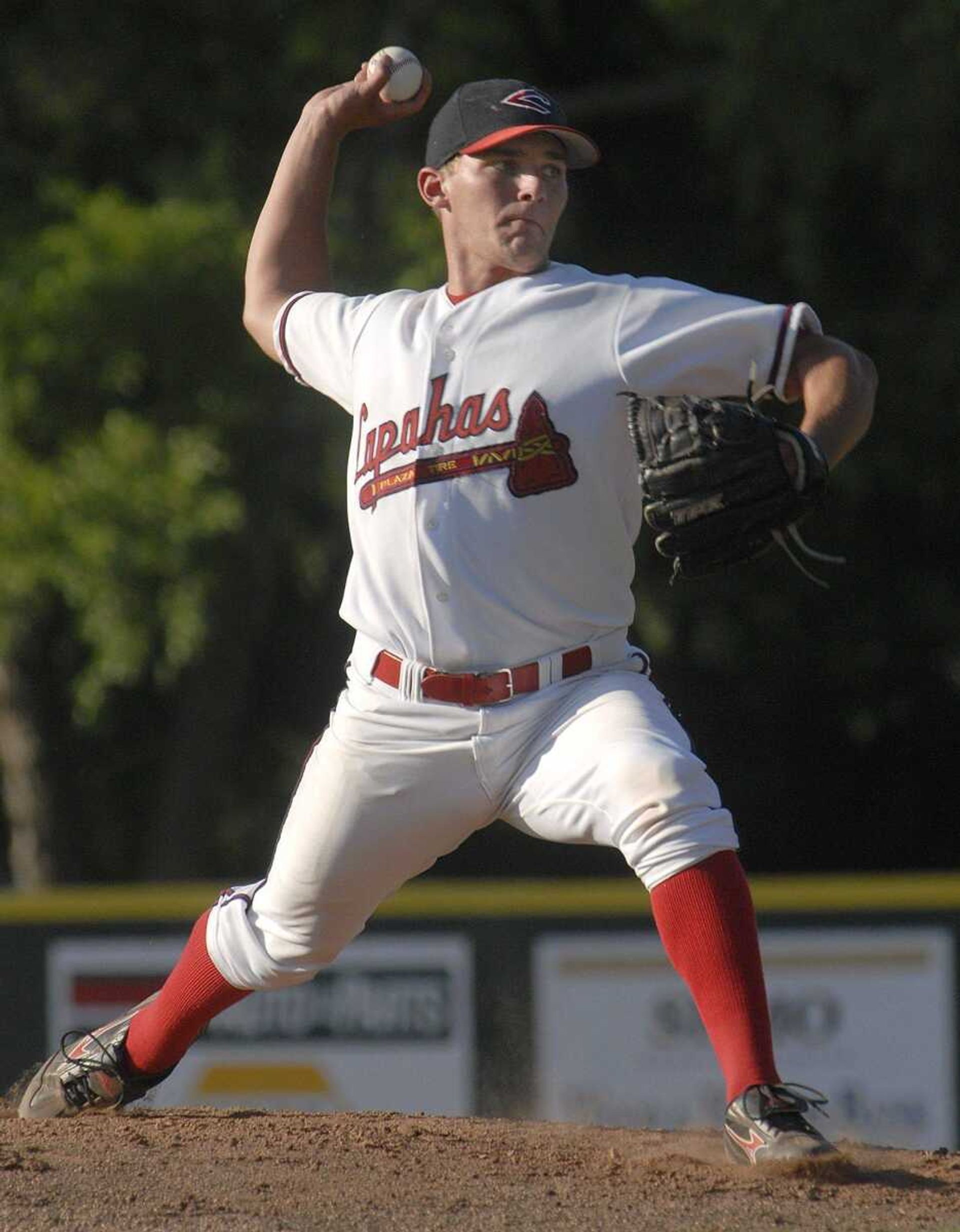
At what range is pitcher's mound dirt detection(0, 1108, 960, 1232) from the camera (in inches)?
121

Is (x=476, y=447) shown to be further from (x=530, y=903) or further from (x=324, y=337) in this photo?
(x=530, y=903)

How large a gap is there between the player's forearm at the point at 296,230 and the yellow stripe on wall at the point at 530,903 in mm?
3599

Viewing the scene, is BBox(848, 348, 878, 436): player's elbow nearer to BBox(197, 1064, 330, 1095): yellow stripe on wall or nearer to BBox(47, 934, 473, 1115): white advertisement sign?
BBox(47, 934, 473, 1115): white advertisement sign

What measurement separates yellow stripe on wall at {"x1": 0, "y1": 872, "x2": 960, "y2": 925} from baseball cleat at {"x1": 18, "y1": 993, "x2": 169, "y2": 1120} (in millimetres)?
3195

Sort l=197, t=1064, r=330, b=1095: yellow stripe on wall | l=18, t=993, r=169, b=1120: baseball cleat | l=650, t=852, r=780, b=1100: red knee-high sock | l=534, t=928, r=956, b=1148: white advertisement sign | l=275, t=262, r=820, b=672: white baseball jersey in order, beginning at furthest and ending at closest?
1. l=197, t=1064, r=330, b=1095: yellow stripe on wall
2. l=534, t=928, r=956, b=1148: white advertisement sign
3. l=18, t=993, r=169, b=1120: baseball cleat
4. l=275, t=262, r=820, b=672: white baseball jersey
5. l=650, t=852, r=780, b=1100: red knee-high sock

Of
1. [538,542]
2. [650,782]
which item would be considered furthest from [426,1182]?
[538,542]

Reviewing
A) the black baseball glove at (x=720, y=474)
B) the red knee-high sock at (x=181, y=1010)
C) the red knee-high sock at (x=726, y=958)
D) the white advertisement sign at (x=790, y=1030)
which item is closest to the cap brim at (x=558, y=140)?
the black baseball glove at (x=720, y=474)

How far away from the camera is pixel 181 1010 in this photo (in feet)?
12.3

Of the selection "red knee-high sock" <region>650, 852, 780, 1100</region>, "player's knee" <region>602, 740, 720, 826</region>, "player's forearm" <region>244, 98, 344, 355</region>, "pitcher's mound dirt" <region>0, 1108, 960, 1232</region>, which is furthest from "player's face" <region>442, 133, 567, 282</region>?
"pitcher's mound dirt" <region>0, 1108, 960, 1232</region>

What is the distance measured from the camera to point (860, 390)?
3205 millimetres

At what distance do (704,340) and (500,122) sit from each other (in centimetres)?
53

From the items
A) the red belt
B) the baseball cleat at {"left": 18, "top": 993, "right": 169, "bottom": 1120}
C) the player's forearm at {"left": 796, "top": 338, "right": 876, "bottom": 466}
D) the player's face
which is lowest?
the baseball cleat at {"left": 18, "top": 993, "right": 169, "bottom": 1120}

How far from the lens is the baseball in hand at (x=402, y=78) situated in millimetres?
3900

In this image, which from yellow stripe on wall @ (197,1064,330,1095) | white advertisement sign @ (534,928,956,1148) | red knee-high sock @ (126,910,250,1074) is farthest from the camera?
yellow stripe on wall @ (197,1064,330,1095)
